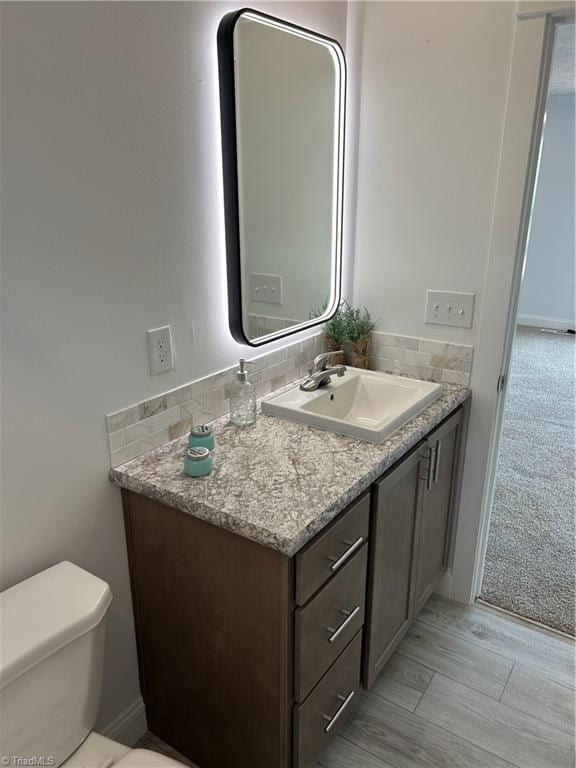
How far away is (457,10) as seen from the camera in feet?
5.86

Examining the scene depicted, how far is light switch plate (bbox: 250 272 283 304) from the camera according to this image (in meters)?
1.78

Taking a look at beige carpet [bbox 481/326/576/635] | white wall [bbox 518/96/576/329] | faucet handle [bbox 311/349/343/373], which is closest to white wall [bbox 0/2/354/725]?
faucet handle [bbox 311/349/343/373]

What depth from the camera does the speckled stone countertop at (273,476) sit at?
126 centimetres

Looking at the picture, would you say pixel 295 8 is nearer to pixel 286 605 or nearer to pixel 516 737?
pixel 286 605

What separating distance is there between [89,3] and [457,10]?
1.16m

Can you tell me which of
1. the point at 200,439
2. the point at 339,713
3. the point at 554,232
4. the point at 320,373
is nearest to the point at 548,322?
the point at 554,232

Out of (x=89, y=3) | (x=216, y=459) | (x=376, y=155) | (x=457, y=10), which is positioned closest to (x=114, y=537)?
(x=216, y=459)

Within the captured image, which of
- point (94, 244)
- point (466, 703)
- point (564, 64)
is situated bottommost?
point (466, 703)

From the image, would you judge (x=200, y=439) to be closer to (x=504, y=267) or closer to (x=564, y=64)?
(x=504, y=267)

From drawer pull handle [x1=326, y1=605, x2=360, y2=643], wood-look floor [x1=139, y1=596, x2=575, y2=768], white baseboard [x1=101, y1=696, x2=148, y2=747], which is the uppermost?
drawer pull handle [x1=326, y1=605, x2=360, y2=643]

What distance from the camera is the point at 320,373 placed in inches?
75.9

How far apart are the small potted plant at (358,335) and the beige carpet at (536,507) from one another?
3.53 ft

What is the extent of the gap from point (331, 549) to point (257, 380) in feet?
2.29

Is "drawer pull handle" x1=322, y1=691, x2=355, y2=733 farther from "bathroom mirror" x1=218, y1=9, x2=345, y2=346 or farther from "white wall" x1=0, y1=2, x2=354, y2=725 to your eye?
"bathroom mirror" x1=218, y1=9, x2=345, y2=346
